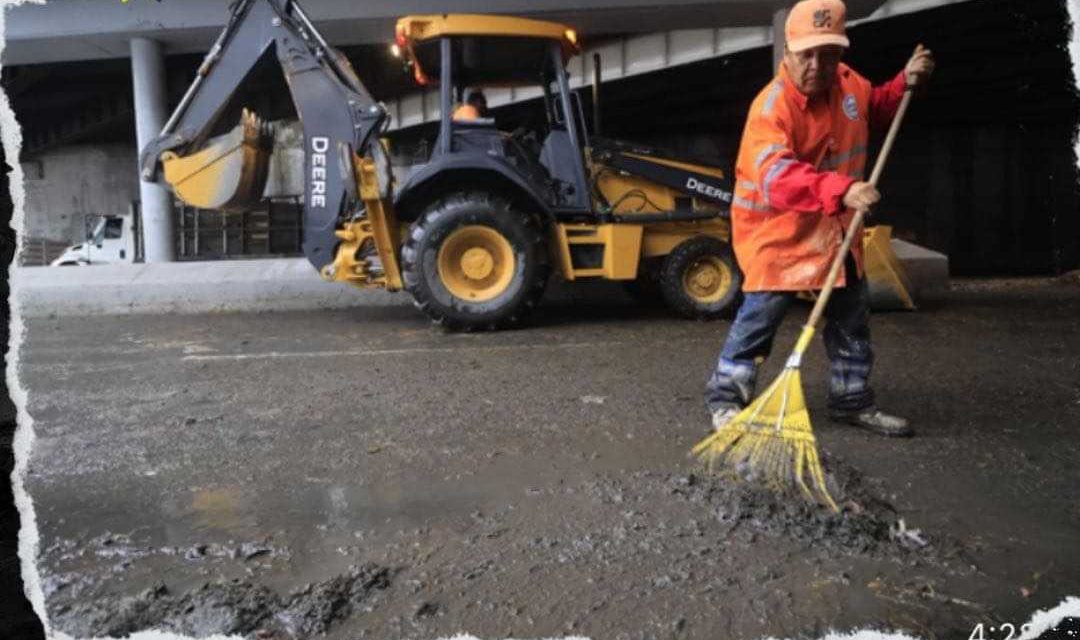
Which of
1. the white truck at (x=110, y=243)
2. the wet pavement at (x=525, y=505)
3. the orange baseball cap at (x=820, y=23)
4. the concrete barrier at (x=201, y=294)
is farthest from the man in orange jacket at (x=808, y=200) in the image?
the white truck at (x=110, y=243)

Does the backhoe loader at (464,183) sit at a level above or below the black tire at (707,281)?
above

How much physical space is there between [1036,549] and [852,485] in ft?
1.82

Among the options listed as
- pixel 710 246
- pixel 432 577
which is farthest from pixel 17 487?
pixel 710 246

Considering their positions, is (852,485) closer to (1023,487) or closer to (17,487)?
(1023,487)

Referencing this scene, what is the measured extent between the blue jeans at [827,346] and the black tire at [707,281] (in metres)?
3.30

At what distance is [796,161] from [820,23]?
52cm

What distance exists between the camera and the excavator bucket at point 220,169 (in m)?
6.77

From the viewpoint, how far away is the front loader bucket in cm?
679

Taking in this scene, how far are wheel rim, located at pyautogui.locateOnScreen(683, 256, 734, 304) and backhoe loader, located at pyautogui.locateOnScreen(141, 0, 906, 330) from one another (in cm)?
1

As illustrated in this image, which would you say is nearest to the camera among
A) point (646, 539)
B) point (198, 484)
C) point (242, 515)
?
point (646, 539)

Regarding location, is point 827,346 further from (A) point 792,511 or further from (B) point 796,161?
(A) point 792,511

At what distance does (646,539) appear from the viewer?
2197 millimetres

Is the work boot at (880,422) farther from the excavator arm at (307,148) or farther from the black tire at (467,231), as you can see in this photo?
the excavator arm at (307,148)

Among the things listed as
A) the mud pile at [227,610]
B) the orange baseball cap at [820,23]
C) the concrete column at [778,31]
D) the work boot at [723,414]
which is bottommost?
the mud pile at [227,610]
